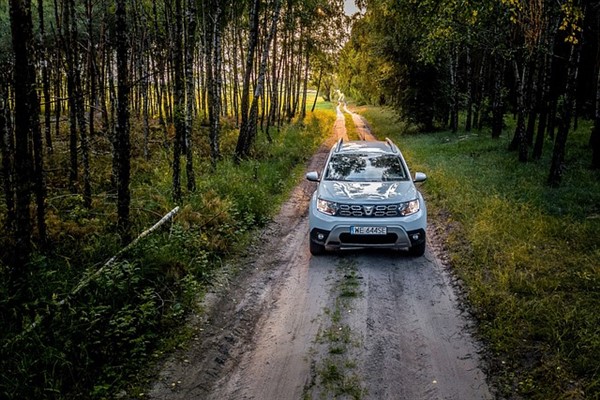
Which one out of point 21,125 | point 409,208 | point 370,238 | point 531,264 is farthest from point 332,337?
point 21,125

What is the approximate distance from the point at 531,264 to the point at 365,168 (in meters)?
3.45

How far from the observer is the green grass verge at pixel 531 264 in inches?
170

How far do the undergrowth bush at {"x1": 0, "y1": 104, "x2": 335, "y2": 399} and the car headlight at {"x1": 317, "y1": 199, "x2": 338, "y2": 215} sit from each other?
1.79 metres

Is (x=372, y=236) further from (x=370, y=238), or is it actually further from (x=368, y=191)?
(x=368, y=191)

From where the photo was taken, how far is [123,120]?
6.40 meters

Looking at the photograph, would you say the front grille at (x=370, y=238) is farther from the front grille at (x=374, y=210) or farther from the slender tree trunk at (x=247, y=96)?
the slender tree trunk at (x=247, y=96)

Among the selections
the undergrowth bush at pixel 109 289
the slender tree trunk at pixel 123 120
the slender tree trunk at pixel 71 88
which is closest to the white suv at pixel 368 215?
the undergrowth bush at pixel 109 289

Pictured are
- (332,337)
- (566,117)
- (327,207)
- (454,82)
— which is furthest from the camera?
(454,82)

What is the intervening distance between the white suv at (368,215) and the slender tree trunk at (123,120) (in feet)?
10.3

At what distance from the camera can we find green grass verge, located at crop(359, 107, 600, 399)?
14.1ft

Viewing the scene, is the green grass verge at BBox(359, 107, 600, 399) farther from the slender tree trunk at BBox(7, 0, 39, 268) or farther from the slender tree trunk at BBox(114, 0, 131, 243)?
the slender tree trunk at BBox(114, 0, 131, 243)

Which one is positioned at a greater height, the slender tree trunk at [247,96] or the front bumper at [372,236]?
the slender tree trunk at [247,96]

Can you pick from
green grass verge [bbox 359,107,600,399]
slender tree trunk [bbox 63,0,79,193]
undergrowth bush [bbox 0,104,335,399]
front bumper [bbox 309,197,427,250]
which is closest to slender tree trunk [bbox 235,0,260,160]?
undergrowth bush [bbox 0,104,335,399]

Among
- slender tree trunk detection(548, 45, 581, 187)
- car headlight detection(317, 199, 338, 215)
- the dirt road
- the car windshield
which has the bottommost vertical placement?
the dirt road
